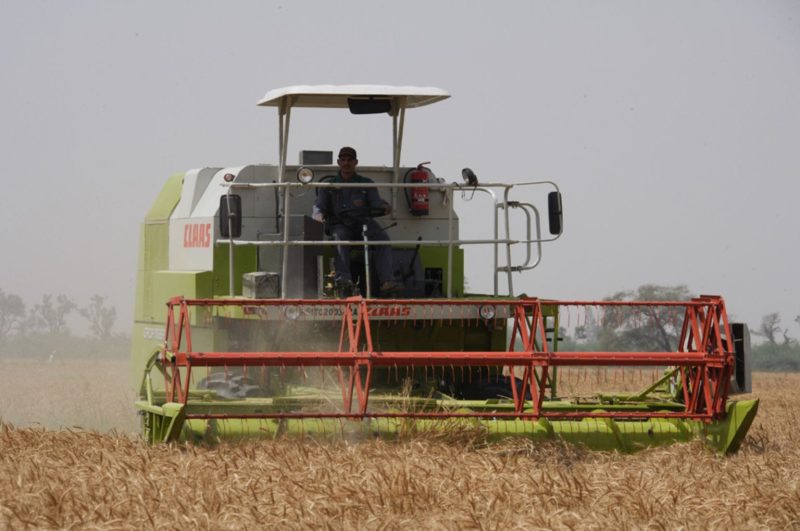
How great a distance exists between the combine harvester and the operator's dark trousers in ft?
0.34

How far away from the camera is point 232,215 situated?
10.1 metres

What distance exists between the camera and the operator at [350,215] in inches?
411

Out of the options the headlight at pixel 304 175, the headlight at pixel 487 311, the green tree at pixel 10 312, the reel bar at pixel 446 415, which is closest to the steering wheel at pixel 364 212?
the headlight at pixel 304 175

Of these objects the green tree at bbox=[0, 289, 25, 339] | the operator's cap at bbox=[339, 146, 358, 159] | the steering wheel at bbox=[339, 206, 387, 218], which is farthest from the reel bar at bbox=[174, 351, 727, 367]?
the green tree at bbox=[0, 289, 25, 339]

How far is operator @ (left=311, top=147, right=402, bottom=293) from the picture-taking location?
1043cm

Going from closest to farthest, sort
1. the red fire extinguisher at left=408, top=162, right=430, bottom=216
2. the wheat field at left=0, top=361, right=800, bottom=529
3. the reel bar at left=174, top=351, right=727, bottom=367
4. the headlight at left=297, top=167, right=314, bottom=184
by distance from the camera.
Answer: the wheat field at left=0, top=361, right=800, bottom=529 → the reel bar at left=174, top=351, right=727, bottom=367 → the headlight at left=297, top=167, right=314, bottom=184 → the red fire extinguisher at left=408, top=162, right=430, bottom=216

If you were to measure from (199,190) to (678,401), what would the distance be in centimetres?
450

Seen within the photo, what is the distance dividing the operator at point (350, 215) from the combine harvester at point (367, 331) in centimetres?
8

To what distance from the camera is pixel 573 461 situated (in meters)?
8.54

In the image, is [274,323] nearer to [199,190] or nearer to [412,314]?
[412,314]

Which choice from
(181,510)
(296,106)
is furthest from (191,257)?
(181,510)

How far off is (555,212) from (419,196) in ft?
4.08

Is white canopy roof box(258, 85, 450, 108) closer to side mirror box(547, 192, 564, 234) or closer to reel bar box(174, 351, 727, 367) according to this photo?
side mirror box(547, 192, 564, 234)

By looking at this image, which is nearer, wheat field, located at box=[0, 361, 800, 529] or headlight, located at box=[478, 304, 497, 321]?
wheat field, located at box=[0, 361, 800, 529]
